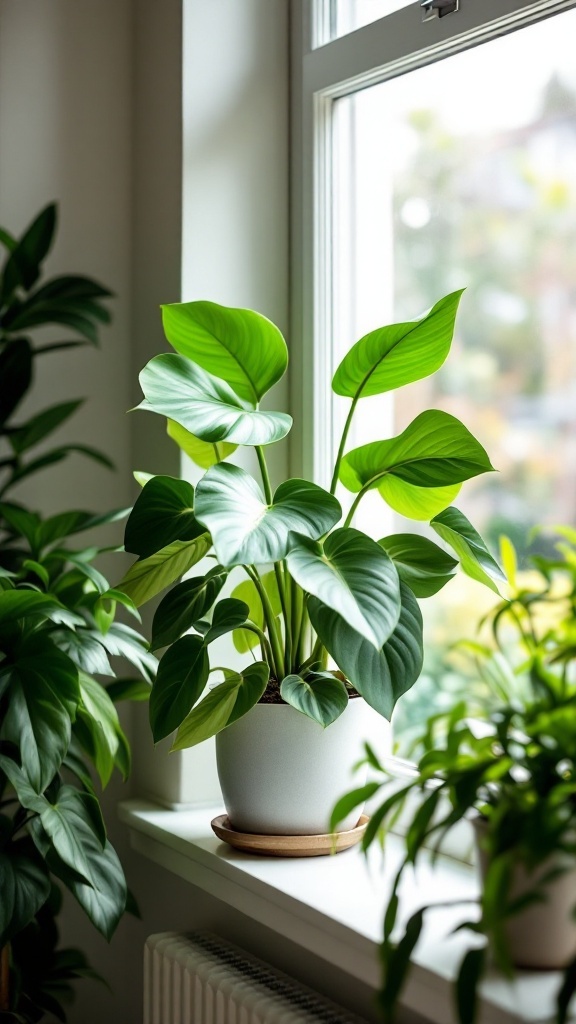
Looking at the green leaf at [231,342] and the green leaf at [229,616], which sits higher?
the green leaf at [231,342]

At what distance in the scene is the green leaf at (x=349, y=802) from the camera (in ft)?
3.39

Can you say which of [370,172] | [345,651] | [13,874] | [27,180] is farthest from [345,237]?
[13,874]

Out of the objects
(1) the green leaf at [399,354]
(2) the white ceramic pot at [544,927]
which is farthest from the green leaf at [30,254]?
(2) the white ceramic pot at [544,927]

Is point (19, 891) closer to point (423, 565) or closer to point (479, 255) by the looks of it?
point (423, 565)

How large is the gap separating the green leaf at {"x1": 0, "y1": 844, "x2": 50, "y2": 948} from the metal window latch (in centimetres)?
141

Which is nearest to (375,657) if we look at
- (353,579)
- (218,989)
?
(353,579)

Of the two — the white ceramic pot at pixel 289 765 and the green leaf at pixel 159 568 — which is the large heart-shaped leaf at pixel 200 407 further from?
the white ceramic pot at pixel 289 765

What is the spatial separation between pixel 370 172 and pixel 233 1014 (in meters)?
1.40

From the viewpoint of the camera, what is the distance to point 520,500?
1.50 metres

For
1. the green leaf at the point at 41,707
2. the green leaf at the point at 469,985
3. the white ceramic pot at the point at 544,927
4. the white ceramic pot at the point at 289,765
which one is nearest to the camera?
the green leaf at the point at 469,985

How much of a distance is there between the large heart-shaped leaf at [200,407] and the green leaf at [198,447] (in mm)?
191

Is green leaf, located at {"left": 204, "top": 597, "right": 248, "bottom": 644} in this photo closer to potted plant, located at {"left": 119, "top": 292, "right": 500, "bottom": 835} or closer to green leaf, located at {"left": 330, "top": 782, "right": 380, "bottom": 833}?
potted plant, located at {"left": 119, "top": 292, "right": 500, "bottom": 835}

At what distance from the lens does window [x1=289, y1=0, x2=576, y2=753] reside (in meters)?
1.44

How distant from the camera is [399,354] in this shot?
141 centimetres
